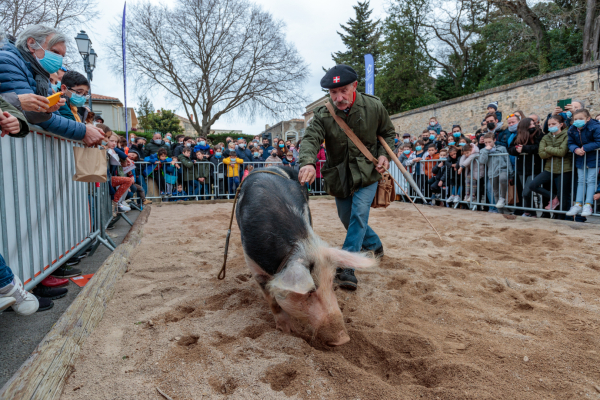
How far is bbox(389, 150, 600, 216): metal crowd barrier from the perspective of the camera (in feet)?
21.1

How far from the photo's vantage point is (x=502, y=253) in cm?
436

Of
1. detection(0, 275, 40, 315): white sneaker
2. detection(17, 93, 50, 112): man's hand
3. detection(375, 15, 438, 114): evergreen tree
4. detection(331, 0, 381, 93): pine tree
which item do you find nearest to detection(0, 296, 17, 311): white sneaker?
detection(0, 275, 40, 315): white sneaker

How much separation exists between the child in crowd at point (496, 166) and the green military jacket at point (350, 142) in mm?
4855

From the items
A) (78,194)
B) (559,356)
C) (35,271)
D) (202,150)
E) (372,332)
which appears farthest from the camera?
(202,150)

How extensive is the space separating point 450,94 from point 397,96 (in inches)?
165

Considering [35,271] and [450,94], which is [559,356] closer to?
[35,271]

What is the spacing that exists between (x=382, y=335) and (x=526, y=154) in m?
6.23

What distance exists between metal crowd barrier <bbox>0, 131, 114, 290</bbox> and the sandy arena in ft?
2.37

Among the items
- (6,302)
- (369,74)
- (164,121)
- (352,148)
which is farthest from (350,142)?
(164,121)

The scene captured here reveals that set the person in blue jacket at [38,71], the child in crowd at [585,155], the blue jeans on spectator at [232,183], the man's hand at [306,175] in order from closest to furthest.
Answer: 1. the person in blue jacket at [38,71]
2. the man's hand at [306,175]
3. the child in crowd at [585,155]
4. the blue jeans on spectator at [232,183]

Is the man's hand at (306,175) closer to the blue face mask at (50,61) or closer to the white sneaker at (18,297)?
the white sneaker at (18,297)

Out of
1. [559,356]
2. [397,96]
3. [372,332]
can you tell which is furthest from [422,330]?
[397,96]

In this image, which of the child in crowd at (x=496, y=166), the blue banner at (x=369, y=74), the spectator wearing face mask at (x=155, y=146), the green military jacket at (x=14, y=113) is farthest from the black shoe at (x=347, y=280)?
the blue banner at (x=369, y=74)

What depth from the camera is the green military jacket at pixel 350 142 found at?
359 cm
